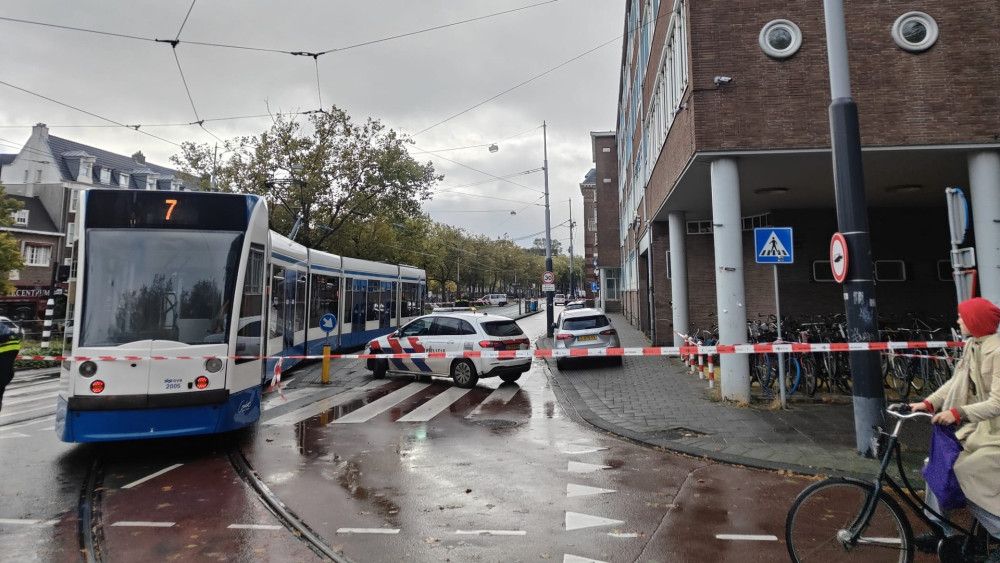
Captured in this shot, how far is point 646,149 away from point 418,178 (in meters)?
13.4

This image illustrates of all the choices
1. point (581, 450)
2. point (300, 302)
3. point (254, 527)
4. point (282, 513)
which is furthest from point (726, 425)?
point (300, 302)

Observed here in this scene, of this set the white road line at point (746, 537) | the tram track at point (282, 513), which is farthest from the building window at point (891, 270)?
the tram track at point (282, 513)

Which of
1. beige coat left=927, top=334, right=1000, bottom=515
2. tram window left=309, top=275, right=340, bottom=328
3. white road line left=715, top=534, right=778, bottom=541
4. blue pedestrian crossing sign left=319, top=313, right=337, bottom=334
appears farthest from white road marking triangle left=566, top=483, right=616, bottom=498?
tram window left=309, top=275, right=340, bottom=328

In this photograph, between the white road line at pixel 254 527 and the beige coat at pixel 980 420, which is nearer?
the beige coat at pixel 980 420

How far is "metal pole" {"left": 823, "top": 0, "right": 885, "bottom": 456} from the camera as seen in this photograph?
20.0 ft

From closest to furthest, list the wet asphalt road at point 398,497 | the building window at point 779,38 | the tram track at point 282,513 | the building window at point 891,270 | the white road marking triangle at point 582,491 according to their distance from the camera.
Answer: the tram track at point 282,513 → the wet asphalt road at point 398,497 → the white road marking triangle at point 582,491 → the building window at point 779,38 → the building window at point 891,270

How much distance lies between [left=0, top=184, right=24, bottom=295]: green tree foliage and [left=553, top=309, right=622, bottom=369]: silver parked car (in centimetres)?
2351

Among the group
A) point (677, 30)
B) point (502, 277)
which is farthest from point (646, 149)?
point (502, 277)

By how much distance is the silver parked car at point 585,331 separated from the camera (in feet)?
44.1

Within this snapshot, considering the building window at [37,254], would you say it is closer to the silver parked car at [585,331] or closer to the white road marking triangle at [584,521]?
the silver parked car at [585,331]

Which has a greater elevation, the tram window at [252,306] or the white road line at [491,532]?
the tram window at [252,306]

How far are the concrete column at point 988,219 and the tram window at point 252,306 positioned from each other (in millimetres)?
10846

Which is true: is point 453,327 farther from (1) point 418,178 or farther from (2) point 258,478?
(1) point 418,178

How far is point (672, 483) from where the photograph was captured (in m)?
5.41
